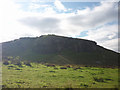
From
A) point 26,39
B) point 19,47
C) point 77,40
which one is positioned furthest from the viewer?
point 26,39

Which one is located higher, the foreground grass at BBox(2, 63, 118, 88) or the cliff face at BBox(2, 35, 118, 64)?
the cliff face at BBox(2, 35, 118, 64)

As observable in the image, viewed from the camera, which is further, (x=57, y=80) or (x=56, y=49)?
(x=56, y=49)

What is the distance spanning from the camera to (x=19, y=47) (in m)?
110

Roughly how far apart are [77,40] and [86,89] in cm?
8792

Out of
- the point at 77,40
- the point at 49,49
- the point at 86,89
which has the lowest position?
the point at 86,89

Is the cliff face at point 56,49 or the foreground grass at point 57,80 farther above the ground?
the cliff face at point 56,49

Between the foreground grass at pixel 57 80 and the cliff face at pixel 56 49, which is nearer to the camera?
the foreground grass at pixel 57 80

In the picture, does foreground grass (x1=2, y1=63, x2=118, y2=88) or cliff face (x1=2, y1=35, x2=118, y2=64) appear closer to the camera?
foreground grass (x1=2, y1=63, x2=118, y2=88)

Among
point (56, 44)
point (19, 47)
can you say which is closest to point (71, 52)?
point (56, 44)

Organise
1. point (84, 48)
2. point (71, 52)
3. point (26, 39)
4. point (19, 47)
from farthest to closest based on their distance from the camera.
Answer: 1. point (26, 39)
2. point (19, 47)
3. point (84, 48)
4. point (71, 52)

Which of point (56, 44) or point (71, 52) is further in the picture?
point (56, 44)

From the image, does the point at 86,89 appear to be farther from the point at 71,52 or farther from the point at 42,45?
the point at 42,45

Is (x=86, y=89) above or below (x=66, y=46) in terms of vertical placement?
below

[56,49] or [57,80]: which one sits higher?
[56,49]
